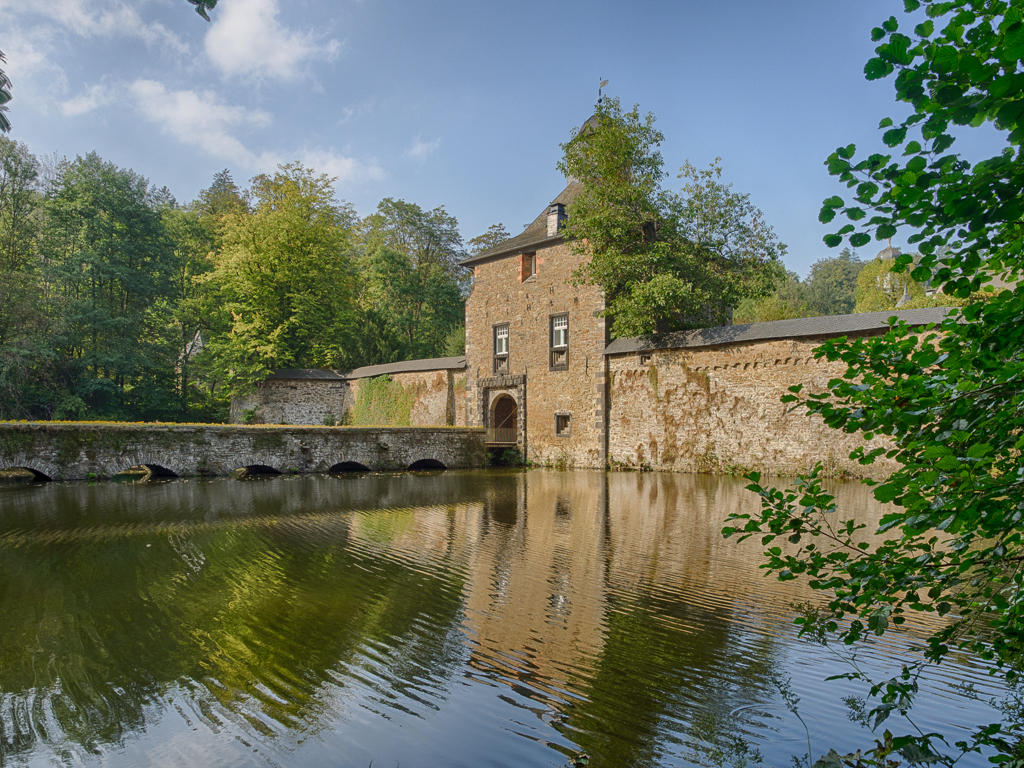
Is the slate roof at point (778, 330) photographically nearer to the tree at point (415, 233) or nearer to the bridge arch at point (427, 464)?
the bridge arch at point (427, 464)

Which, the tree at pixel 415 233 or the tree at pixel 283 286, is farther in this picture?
the tree at pixel 415 233

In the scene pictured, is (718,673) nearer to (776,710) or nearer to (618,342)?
(776,710)

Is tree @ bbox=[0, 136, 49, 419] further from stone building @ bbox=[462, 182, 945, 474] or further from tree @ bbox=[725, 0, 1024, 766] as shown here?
tree @ bbox=[725, 0, 1024, 766]

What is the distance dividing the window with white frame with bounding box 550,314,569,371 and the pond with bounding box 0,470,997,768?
12.2 m

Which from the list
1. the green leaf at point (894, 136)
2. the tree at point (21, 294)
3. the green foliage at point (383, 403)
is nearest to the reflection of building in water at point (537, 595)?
the green leaf at point (894, 136)

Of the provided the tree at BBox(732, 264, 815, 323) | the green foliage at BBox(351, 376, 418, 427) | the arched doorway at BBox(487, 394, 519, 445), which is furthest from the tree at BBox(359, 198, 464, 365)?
the tree at BBox(732, 264, 815, 323)

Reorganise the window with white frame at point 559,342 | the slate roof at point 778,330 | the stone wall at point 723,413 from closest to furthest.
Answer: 1. the slate roof at point 778,330
2. the stone wall at point 723,413
3. the window with white frame at point 559,342

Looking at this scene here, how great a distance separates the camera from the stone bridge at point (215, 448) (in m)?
13.5

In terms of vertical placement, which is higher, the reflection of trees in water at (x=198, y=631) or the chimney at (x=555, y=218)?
the chimney at (x=555, y=218)

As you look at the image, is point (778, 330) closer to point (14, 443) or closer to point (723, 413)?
point (723, 413)

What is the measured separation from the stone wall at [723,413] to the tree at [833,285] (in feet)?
119

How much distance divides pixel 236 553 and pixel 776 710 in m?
5.77

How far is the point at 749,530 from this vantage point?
1838mm

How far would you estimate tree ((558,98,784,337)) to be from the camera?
57.8ft
